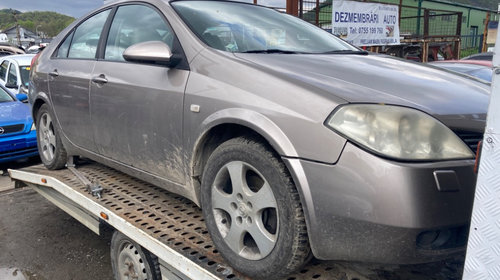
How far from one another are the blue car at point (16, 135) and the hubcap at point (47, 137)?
231cm

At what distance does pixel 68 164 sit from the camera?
149 inches

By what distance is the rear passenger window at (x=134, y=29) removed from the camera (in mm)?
2660

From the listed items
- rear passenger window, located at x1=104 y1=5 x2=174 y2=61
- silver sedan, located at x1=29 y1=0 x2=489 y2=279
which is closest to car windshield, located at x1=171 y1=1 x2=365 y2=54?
silver sedan, located at x1=29 y1=0 x2=489 y2=279

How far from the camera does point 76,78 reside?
10.6 ft

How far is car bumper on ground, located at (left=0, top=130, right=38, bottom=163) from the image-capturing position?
5.93m

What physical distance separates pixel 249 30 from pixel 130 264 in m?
1.71

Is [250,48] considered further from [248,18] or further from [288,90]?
[288,90]

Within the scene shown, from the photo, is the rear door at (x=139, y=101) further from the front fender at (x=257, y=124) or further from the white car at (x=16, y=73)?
the white car at (x=16, y=73)

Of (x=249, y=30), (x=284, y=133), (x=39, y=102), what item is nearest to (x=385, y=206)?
(x=284, y=133)

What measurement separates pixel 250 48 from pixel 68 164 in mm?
2259

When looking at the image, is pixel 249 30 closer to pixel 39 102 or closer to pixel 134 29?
pixel 134 29

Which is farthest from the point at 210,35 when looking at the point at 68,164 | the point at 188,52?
the point at 68,164

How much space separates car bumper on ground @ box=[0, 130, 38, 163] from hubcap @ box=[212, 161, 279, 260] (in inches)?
197

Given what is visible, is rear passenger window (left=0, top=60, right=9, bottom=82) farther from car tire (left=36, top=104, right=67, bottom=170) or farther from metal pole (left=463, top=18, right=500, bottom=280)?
metal pole (left=463, top=18, right=500, bottom=280)
